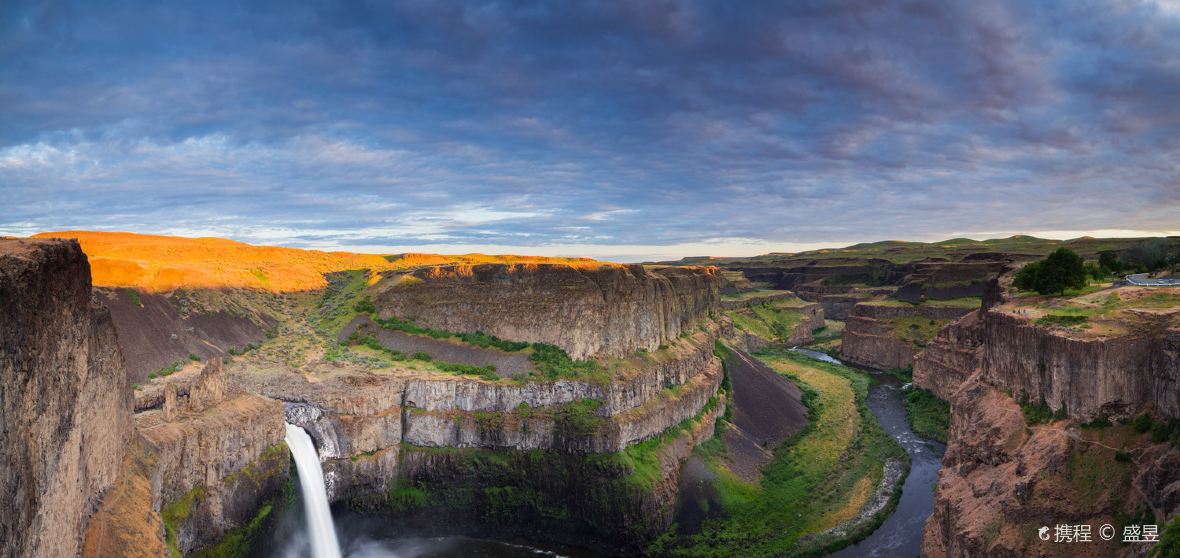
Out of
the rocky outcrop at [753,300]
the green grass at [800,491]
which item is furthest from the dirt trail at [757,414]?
the rocky outcrop at [753,300]

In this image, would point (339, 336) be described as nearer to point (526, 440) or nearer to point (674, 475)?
point (526, 440)

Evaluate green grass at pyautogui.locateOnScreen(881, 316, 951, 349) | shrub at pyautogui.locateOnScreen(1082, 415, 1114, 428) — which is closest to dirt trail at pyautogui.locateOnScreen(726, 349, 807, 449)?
green grass at pyautogui.locateOnScreen(881, 316, 951, 349)

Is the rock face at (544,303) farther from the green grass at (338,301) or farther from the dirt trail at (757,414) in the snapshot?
the dirt trail at (757,414)

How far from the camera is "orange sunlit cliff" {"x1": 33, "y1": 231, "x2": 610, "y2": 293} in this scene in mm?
50281

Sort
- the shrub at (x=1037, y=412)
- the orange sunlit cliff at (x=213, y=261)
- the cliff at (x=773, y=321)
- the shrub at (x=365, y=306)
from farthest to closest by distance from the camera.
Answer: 1. the cliff at (x=773, y=321)
2. the shrub at (x=365, y=306)
3. the orange sunlit cliff at (x=213, y=261)
4. the shrub at (x=1037, y=412)

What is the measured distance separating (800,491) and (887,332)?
177ft

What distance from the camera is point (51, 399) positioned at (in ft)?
50.4

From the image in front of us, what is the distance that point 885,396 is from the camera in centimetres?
7725

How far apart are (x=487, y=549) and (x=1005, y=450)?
96.4 feet

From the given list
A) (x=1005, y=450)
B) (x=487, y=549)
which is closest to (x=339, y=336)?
(x=487, y=549)

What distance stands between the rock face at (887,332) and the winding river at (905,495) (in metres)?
15.1

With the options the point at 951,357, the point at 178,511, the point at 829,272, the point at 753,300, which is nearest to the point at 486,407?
the point at 178,511

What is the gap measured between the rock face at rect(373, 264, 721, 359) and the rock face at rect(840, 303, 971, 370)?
4572 cm

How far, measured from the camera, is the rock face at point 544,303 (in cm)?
5159
